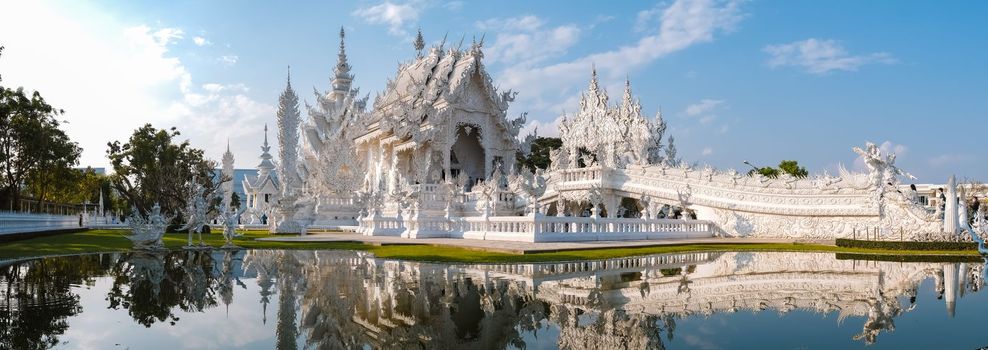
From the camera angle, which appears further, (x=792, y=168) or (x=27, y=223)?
(x=792, y=168)

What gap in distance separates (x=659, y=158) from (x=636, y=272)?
36004mm

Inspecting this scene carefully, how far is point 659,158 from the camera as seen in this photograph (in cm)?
4538

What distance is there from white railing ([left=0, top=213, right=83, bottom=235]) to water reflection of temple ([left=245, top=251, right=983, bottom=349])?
477 inches

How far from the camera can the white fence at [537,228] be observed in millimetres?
18484

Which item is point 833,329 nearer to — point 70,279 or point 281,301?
point 281,301

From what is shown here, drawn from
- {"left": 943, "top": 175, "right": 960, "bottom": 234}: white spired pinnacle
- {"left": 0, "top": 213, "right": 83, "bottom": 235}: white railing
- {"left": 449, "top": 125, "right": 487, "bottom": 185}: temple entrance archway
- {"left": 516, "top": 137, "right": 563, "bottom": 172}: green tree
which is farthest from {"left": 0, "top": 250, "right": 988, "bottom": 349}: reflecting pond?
{"left": 516, "top": 137, "right": 563, "bottom": 172}: green tree

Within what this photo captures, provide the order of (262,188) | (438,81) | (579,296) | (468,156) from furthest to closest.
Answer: (262,188)
(468,156)
(438,81)
(579,296)

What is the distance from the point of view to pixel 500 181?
104ft

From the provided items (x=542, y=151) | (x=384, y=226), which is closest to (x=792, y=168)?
(x=542, y=151)

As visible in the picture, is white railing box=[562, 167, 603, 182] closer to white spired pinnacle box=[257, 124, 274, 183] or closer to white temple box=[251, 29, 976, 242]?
white temple box=[251, 29, 976, 242]

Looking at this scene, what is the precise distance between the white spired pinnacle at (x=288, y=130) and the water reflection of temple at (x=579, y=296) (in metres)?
31.1

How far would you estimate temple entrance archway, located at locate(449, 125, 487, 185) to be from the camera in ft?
122

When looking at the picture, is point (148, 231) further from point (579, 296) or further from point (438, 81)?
point (438, 81)

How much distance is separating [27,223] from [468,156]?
69.4 feet
